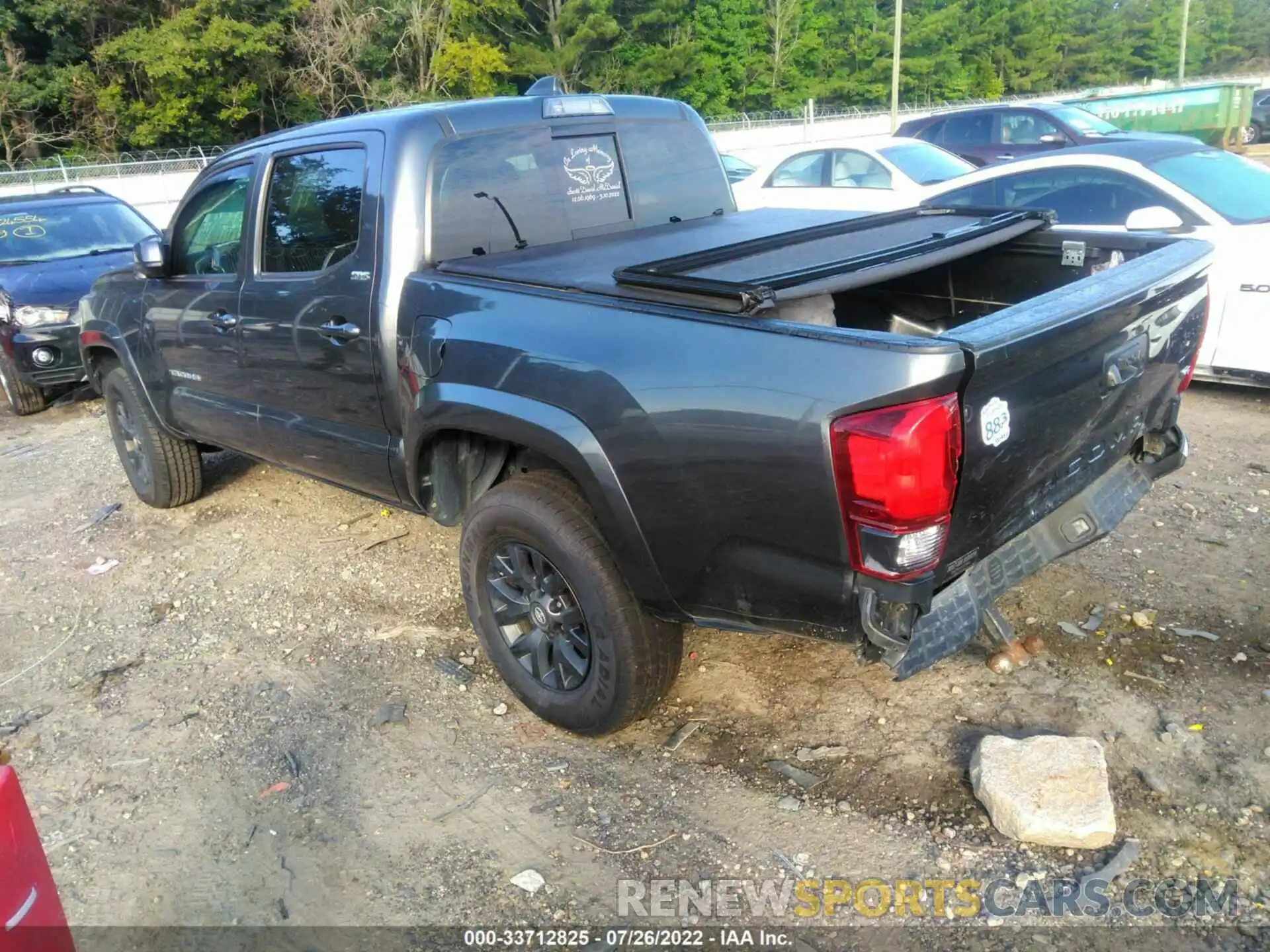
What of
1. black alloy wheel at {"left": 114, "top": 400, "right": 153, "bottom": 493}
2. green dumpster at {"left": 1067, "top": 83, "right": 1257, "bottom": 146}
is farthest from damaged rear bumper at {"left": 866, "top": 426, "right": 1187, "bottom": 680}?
green dumpster at {"left": 1067, "top": 83, "right": 1257, "bottom": 146}

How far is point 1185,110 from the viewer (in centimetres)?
2316

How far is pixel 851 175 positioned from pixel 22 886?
34.2 ft

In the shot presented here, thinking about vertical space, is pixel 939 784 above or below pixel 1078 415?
below

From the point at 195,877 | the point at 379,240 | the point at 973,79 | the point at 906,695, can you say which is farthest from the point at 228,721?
the point at 973,79

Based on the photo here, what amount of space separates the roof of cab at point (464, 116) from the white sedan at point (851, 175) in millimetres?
5911

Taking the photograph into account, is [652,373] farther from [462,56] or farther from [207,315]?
[462,56]

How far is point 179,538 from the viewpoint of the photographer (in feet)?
18.4

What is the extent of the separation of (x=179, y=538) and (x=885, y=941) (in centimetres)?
444

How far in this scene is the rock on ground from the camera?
9.07 ft

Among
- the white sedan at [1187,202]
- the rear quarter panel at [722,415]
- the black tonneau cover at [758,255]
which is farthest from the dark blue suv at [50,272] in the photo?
the white sedan at [1187,202]

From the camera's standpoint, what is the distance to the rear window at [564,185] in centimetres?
379

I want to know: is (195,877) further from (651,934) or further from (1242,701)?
(1242,701)

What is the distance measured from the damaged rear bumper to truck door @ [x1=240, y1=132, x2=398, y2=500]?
7.13ft

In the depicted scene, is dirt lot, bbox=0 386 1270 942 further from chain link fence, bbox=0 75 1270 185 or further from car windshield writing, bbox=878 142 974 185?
chain link fence, bbox=0 75 1270 185
